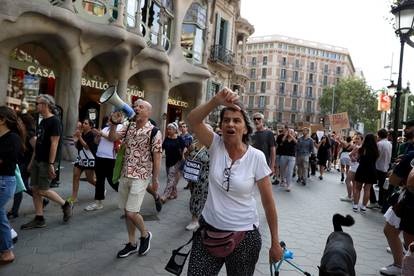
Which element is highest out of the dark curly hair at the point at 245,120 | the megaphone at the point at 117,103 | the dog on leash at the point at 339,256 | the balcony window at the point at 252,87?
the balcony window at the point at 252,87

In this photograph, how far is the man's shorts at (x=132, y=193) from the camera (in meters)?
4.68

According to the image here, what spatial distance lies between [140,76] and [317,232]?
12812 mm

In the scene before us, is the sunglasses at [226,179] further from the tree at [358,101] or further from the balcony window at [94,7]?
the tree at [358,101]

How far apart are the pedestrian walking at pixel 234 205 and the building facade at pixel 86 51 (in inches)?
370

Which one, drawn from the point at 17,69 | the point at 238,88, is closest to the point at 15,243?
the point at 17,69

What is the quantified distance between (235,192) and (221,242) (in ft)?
1.16

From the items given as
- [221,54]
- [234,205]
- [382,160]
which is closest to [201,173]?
[234,205]

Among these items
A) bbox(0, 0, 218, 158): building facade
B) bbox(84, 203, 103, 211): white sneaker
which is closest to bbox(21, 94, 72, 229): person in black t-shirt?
bbox(84, 203, 103, 211): white sneaker

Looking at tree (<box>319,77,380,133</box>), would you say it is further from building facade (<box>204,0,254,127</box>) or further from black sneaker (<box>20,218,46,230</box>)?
black sneaker (<box>20,218,46,230</box>)

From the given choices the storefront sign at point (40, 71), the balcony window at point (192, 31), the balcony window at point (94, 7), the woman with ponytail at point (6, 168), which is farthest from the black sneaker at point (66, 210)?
the balcony window at point (192, 31)

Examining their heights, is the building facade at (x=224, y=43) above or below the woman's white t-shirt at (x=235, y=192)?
above

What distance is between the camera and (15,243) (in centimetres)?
488

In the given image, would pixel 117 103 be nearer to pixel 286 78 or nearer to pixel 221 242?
pixel 221 242

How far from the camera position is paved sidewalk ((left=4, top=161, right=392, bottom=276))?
440 centimetres
